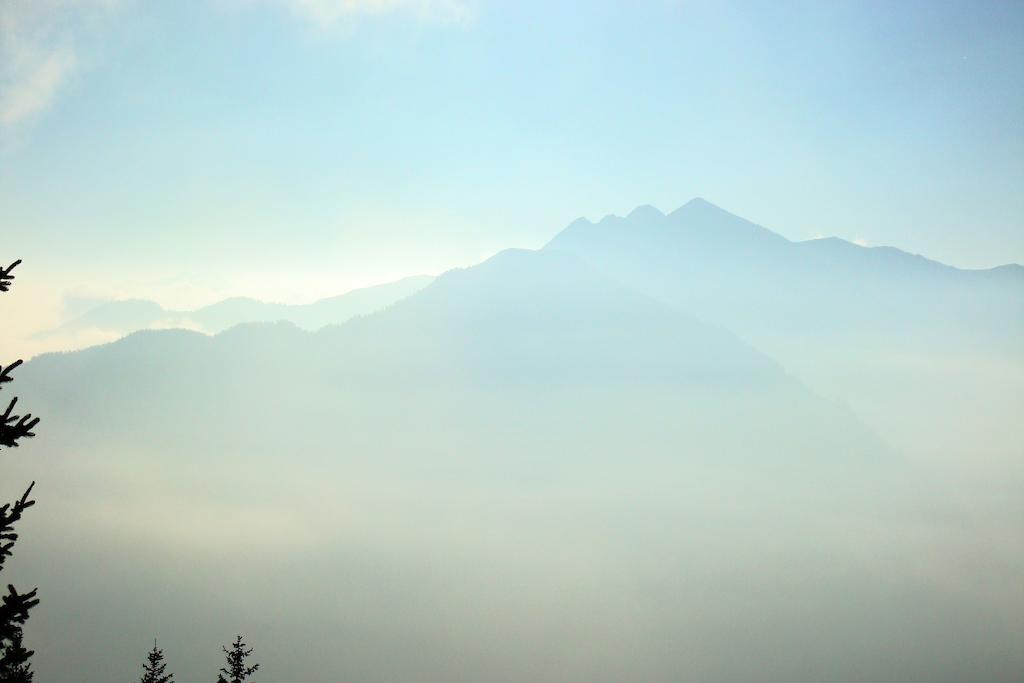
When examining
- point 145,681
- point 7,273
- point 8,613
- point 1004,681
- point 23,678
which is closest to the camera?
point 8,613

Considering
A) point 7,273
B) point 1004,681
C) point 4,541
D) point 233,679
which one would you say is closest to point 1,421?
point 4,541

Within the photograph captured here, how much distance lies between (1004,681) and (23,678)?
327 metres

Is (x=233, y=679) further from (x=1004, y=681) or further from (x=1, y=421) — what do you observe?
(x=1004, y=681)

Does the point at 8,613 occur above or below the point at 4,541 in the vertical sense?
below

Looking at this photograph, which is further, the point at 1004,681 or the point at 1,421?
the point at 1004,681

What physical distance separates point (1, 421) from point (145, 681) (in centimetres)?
2984

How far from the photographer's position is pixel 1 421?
350 inches

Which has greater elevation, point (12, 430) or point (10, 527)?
point (12, 430)

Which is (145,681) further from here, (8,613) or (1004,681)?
(1004,681)

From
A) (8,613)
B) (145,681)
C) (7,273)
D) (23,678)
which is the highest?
(7,273)

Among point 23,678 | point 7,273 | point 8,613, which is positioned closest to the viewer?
point 8,613

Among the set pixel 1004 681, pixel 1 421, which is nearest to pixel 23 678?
pixel 1 421

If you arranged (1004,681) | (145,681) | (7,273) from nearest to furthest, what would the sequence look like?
(7,273) → (145,681) → (1004,681)

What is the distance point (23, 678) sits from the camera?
21.2 m
